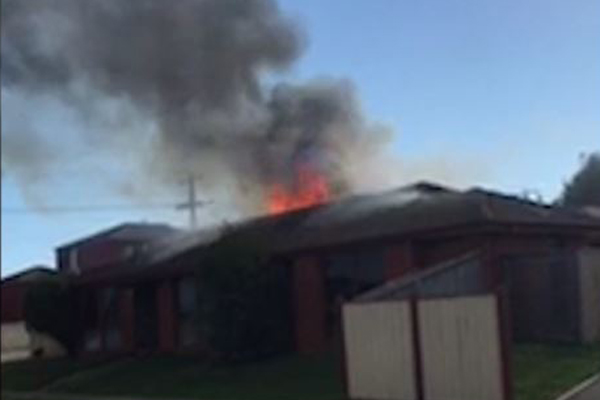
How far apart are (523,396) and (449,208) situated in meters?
8.21

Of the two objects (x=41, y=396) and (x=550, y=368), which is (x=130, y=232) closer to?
(x=41, y=396)

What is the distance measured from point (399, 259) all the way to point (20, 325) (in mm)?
9840

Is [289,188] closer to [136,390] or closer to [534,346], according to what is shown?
[136,390]

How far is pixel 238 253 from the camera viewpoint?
2520 cm

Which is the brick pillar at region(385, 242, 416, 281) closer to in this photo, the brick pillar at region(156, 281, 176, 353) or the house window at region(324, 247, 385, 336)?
the house window at region(324, 247, 385, 336)

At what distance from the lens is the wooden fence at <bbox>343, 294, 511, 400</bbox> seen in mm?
15484

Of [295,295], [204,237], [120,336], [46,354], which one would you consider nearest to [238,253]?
[295,295]

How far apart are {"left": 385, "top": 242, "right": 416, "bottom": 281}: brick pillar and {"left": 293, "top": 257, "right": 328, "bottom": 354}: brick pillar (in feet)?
6.56

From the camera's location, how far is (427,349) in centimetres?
1675

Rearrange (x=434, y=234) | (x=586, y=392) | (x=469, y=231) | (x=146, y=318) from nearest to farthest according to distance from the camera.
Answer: (x=586, y=392) < (x=469, y=231) < (x=434, y=234) < (x=146, y=318)

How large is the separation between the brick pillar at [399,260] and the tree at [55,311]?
1218 centimetres

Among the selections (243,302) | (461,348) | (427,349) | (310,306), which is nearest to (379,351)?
(427,349)

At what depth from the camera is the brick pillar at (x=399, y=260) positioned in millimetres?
23281

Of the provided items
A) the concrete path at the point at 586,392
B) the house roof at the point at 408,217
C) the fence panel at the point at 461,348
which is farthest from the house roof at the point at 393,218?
the concrete path at the point at 586,392
